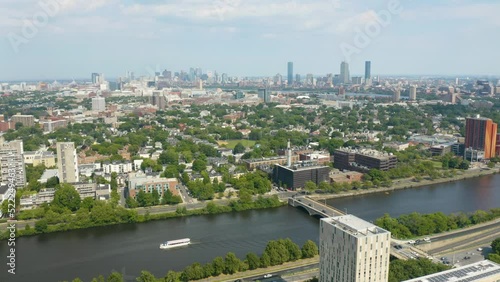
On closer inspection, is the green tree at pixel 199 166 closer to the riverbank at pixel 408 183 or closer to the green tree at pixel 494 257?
the riverbank at pixel 408 183

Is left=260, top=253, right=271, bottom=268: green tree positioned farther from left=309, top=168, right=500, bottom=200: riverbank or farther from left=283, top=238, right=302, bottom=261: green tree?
left=309, top=168, right=500, bottom=200: riverbank

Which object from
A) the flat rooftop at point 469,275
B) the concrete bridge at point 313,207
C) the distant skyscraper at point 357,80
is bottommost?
the concrete bridge at point 313,207

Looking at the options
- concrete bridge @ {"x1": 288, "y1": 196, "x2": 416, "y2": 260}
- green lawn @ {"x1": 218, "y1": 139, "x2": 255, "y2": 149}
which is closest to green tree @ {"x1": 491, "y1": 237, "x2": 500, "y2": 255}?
concrete bridge @ {"x1": 288, "y1": 196, "x2": 416, "y2": 260}

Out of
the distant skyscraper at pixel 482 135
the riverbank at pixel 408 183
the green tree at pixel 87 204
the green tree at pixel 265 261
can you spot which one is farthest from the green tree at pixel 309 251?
the distant skyscraper at pixel 482 135

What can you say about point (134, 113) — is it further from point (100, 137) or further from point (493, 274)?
point (493, 274)

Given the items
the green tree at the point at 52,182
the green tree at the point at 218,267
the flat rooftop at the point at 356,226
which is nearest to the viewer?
the flat rooftop at the point at 356,226

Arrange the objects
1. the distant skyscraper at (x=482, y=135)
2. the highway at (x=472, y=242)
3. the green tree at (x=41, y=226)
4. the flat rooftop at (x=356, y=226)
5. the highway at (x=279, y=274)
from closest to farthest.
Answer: the flat rooftop at (x=356, y=226)
the highway at (x=279, y=274)
the highway at (x=472, y=242)
the green tree at (x=41, y=226)
the distant skyscraper at (x=482, y=135)

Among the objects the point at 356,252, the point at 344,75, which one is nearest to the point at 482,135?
the point at 356,252

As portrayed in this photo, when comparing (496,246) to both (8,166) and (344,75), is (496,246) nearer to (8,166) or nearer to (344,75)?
(8,166)

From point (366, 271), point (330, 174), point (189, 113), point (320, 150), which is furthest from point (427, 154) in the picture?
point (189, 113)
